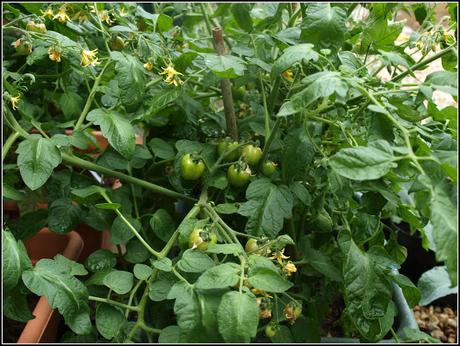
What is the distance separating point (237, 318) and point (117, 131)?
0.36 metres

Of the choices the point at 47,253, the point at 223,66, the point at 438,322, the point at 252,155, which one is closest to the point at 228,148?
the point at 252,155

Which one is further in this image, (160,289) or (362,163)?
(160,289)

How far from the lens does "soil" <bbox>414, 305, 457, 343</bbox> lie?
3.83ft

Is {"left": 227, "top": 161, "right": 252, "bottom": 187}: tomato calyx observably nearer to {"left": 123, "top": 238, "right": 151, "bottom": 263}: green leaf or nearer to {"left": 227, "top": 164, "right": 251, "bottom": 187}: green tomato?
{"left": 227, "top": 164, "right": 251, "bottom": 187}: green tomato

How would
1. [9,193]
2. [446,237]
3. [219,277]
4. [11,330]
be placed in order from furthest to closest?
[11,330], [9,193], [219,277], [446,237]

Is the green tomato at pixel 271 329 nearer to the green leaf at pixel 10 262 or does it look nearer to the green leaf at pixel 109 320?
the green leaf at pixel 109 320

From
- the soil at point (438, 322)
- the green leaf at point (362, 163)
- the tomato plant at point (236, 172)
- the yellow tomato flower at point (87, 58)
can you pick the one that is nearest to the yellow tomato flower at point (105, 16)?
the tomato plant at point (236, 172)

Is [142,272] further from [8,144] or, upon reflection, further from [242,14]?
[242,14]

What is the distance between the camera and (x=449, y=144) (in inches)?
24.7

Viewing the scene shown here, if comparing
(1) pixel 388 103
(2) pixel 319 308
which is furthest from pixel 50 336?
(1) pixel 388 103

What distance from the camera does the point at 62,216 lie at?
89 centimetres

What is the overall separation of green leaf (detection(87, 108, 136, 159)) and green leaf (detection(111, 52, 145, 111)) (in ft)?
0.11

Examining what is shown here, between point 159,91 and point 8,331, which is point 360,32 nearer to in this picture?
point 159,91

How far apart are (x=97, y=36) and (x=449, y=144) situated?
0.67 meters
